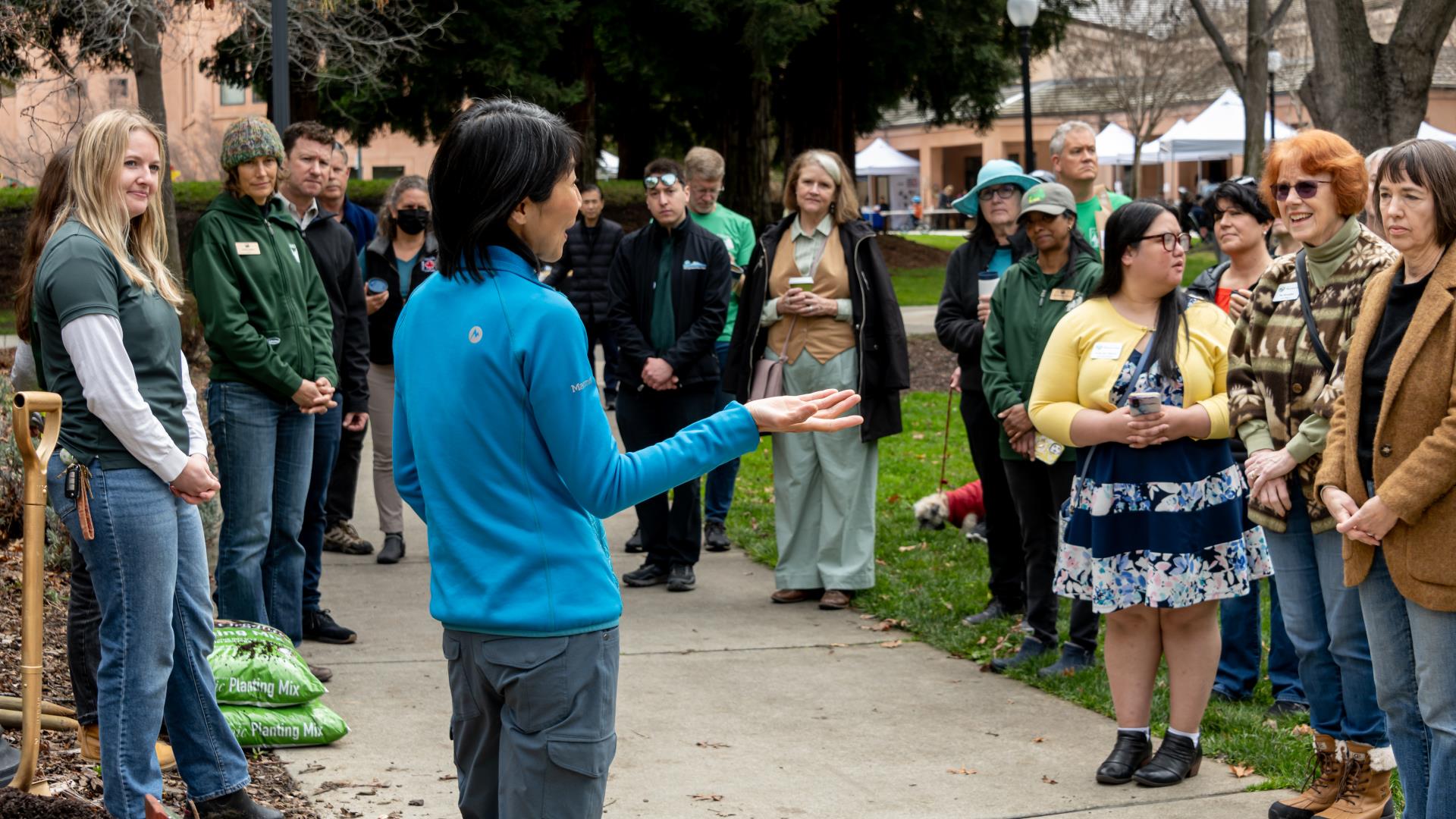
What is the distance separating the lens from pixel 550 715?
2.83m

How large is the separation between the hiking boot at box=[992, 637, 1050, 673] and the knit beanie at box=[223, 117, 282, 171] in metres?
3.62

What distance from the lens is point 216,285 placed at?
18.0 feet

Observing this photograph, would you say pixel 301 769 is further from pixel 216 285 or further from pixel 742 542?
pixel 742 542

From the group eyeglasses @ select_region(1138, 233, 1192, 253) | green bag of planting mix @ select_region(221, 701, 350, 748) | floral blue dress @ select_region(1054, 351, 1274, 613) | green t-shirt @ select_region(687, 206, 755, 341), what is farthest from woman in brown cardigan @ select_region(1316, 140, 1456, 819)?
green t-shirt @ select_region(687, 206, 755, 341)

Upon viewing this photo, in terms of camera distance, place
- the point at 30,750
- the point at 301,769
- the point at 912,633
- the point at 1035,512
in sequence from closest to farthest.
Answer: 1. the point at 30,750
2. the point at 301,769
3. the point at 1035,512
4. the point at 912,633

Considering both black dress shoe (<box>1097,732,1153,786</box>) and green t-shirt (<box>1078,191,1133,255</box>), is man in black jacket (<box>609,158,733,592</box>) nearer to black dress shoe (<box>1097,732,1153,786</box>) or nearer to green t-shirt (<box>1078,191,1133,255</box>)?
green t-shirt (<box>1078,191,1133,255</box>)

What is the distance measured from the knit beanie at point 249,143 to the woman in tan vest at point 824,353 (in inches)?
111

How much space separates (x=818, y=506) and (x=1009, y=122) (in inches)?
2429

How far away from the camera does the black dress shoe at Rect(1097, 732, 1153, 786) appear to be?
5012mm

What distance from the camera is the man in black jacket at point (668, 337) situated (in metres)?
8.00

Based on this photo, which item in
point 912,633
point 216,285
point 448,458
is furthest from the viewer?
point 912,633

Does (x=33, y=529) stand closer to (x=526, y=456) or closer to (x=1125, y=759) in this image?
(x=526, y=456)

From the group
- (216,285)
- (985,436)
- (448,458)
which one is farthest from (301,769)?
(985,436)

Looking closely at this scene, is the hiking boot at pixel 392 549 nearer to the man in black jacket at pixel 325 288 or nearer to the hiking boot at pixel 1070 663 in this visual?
the man in black jacket at pixel 325 288
